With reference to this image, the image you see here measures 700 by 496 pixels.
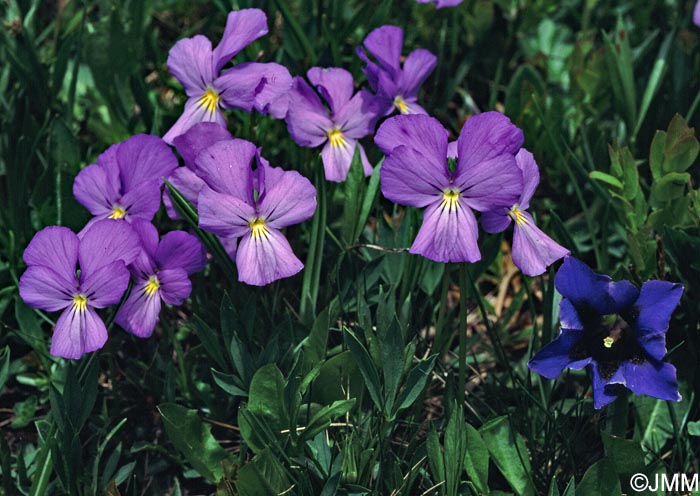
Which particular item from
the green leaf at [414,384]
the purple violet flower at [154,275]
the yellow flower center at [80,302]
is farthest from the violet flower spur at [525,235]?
the yellow flower center at [80,302]

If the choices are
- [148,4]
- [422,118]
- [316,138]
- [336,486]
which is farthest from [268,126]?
[336,486]

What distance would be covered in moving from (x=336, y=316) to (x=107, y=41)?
124cm

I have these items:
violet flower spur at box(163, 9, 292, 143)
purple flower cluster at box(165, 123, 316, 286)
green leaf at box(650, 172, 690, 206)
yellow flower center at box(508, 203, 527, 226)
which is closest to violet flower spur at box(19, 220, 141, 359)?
purple flower cluster at box(165, 123, 316, 286)

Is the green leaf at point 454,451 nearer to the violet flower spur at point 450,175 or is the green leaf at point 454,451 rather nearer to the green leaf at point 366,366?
the green leaf at point 366,366

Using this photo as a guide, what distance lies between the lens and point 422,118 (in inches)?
76.9

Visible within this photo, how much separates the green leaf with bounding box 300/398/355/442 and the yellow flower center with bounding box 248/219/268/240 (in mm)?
404

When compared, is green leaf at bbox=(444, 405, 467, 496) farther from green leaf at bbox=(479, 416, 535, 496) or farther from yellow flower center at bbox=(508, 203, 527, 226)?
yellow flower center at bbox=(508, 203, 527, 226)

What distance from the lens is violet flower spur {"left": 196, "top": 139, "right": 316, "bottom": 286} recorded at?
205 cm

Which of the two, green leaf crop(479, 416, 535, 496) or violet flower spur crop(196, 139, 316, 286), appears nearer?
violet flower spur crop(196, 139, 316, 286)

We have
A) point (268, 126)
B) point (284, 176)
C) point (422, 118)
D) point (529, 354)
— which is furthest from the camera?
point (268, 126)

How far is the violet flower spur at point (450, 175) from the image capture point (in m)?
1.93

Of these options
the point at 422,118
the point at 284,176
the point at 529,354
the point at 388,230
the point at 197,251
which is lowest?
the point at 529,354

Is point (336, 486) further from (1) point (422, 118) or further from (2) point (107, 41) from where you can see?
(2) point (107, 41)

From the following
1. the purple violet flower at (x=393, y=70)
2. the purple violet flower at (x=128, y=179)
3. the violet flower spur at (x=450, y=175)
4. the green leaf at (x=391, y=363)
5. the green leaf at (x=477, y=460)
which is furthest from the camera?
the purple violet flower at (x=393, y=70)
